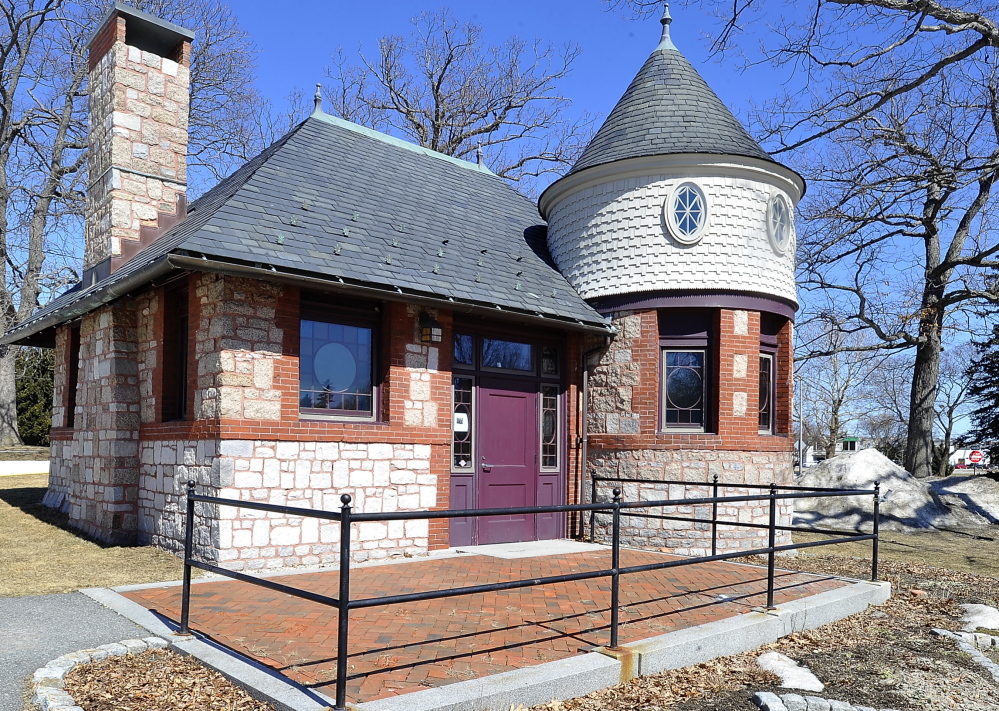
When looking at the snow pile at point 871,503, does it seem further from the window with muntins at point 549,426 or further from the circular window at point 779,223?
the window with muntins at point 549,426

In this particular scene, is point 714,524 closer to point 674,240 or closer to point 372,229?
Answer: point 674,240

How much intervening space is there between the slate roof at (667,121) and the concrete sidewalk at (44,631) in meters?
8.49

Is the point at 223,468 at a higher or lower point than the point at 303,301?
lower

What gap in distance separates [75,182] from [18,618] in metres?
20.5

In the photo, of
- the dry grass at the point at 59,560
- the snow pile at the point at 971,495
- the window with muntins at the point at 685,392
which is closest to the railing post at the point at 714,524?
the window with muntins at the point at 685,392

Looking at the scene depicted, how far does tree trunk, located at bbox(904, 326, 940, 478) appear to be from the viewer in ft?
72.9

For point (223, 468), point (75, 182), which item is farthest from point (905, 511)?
point (75, 182)

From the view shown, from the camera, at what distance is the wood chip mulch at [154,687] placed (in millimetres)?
4188

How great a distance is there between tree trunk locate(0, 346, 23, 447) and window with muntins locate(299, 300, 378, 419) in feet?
57.7

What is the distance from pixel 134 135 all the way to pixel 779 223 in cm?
893

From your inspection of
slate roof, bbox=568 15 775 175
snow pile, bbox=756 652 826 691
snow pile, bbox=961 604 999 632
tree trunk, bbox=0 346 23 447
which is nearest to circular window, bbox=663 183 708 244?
slate roof, bbox=568 15 775 175

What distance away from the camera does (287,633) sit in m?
5.52

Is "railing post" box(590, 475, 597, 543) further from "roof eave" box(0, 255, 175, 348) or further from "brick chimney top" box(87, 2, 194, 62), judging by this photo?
"brick chimney top" box(87, 2, 194, 62)

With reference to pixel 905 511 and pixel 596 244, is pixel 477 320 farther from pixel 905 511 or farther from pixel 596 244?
pixel 905 511
